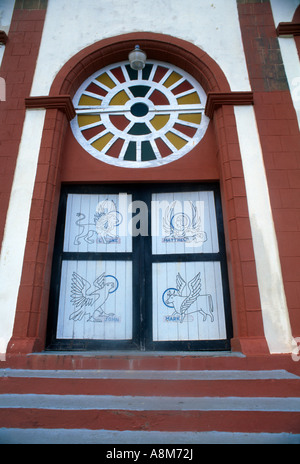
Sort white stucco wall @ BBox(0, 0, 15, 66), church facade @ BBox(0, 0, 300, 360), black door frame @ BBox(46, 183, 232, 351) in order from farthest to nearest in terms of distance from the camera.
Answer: white stucco wall @ BBox(0, 0, 15, 66) → black door frame @ BBox(46, 183, 232, 351) → church facade @ BBox(0, 0, 300, 360)

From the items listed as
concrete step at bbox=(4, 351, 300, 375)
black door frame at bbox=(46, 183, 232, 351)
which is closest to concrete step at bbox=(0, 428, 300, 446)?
concrete step at bbox=(4, 351, 300, 375)

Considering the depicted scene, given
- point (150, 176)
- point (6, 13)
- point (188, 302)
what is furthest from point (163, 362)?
point (6, 13)

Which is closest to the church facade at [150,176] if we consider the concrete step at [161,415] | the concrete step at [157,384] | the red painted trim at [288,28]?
the red painted trim at [288,28]

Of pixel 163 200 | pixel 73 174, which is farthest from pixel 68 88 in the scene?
pixel 163 200

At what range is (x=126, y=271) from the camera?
212 inches

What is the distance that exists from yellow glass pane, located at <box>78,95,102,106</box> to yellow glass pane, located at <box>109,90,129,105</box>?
24 cm

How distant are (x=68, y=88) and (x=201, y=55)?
2.40 metres

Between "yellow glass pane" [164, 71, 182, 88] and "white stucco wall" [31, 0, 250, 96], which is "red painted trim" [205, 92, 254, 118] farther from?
"yellow glass pane" [164, 71, 182, 88]

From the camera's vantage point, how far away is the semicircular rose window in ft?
19.3

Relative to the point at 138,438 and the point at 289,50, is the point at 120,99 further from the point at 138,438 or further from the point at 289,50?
the point at 138,438

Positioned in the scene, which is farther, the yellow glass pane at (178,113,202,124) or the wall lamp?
the yellow glass pane at (178,113,202,124)

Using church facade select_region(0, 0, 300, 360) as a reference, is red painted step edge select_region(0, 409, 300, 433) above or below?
below
